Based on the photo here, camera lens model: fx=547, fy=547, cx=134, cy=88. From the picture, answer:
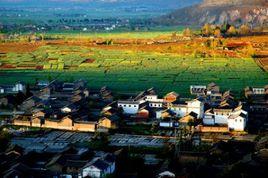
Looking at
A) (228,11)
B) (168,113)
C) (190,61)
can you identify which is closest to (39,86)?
(168,113)

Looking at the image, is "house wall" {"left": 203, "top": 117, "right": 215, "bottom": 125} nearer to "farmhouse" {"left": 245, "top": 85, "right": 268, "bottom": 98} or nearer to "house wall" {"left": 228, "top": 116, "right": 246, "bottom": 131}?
"house wall" {"left": 228, "top": 116, "right": 246, "bottom": 131}

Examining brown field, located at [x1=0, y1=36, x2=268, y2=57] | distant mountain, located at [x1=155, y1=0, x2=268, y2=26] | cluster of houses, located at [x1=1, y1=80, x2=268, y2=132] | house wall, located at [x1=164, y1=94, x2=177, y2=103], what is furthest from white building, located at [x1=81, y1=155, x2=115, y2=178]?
distant mountain, located at [x1=155, y1=0, x2=268, y2=26]

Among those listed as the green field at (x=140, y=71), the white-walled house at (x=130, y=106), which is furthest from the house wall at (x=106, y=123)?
the green field at (x=140, y=71)

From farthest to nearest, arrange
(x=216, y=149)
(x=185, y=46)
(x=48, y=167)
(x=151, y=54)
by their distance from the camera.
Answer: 1. (x=185, y=46)
2. (x=151, y=54)
3. (x=216, y=149)
4. (x=48, y=167)

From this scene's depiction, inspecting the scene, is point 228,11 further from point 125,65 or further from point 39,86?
point 39,86

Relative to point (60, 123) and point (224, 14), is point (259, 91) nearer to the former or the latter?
point (60, 123)

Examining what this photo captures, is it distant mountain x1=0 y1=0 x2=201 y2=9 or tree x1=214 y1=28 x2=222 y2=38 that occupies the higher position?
distant mountain x1=0 y1=0 x2=201 y2=9

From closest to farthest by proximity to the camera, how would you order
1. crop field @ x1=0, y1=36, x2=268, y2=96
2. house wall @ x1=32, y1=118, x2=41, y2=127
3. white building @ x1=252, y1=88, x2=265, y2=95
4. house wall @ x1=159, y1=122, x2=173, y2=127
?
house wall @ x1=159, y1=122, x2=173, y2=127 < house wall @ x1=32, y1=118, x2=41, y2=127 < white building @ x1=252, y1=88, x2=265, y2=95 < crop field @ x1=0, y1=36, x2=268, y2=96
